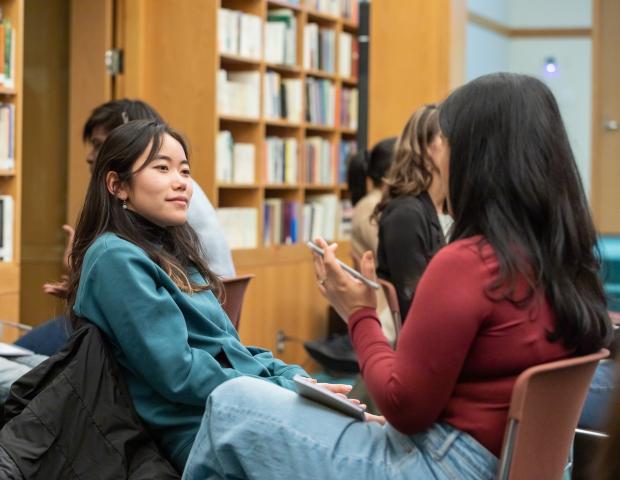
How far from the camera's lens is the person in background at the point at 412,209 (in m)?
3.71

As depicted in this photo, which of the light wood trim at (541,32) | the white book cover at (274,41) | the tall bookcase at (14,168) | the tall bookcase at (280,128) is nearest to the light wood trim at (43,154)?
the tall bookcase at (14,168)

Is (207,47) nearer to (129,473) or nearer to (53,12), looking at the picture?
(53,12)

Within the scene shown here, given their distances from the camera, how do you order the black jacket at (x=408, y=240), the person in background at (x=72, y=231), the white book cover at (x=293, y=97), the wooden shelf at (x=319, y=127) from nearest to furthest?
the person in background at (x=72, y=231) < the black jacket at (x=408, y=240) < the white book cover at (x=293, y=97) < the wooden shelf at (x=319, y=127)

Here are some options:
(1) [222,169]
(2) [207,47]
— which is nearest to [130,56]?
(2) [207,47]

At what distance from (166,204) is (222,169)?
10.6 feet

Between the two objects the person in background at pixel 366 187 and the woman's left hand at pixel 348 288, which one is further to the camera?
the person in background at pixel 366 187

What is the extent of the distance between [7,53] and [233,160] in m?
1.80

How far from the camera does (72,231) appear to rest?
11.5 ft

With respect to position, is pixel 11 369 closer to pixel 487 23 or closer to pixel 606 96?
pixel 606 96

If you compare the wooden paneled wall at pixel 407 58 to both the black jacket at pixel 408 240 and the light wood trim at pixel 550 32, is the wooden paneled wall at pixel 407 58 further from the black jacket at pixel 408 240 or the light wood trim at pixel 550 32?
the light wood trim at pixel 550 32

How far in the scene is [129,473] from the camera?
90.6 inches

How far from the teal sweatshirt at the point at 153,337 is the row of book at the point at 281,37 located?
396 cm

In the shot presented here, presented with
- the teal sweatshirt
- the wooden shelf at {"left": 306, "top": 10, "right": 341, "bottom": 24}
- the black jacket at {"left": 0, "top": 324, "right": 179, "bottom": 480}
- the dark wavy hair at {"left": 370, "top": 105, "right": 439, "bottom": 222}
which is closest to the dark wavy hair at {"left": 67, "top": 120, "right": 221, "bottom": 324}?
the teal sweatshirt

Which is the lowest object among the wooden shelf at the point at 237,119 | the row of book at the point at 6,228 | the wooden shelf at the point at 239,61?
the row of book at the point at 6,228
